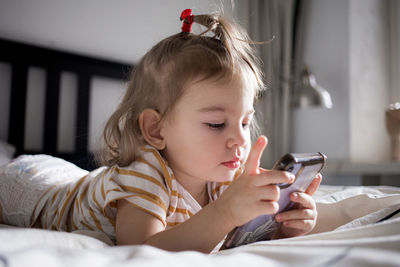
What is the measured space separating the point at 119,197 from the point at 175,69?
1.06 ft

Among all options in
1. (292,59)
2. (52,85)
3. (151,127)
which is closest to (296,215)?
(151,127)

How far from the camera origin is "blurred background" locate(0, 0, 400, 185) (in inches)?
79.2

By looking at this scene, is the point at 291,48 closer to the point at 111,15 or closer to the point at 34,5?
the point at 111,15

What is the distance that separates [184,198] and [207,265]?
504 mm

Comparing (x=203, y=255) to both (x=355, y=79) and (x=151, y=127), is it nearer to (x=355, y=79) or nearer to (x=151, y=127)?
(x=151, y=127)

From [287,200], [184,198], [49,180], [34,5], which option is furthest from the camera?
[34,5]

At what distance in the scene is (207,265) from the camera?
1.13 ft

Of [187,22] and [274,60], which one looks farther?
[274,60]

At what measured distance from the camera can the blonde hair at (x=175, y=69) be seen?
82 centimetres

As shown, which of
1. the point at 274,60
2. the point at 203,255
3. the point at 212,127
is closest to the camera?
the point at 203,255

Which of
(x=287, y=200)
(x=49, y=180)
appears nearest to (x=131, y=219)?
(x=287, y=200)

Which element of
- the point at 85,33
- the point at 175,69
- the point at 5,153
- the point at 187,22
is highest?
the point at 85,33

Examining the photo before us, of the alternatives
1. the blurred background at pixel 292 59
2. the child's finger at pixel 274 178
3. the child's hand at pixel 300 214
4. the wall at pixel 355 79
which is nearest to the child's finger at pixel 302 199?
the child's hand at pixel 300 214

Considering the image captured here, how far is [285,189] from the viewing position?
0.62m
